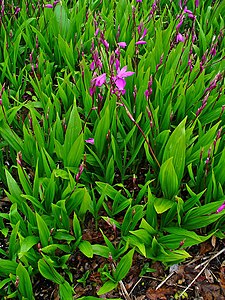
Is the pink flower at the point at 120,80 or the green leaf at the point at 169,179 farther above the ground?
the pink flower at the point at 120,80

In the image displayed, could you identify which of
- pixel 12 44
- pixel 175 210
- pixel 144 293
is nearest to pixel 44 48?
pixel 12 44

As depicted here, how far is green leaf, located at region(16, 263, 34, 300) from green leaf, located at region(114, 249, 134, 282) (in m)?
0.37

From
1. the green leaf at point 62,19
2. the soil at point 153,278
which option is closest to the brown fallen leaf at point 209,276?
the soil at point 153,278

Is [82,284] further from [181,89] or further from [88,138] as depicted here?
[181,89]

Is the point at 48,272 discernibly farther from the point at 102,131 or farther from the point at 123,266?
the point at 102,131

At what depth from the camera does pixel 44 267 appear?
166cm

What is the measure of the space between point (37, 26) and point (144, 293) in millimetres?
2003

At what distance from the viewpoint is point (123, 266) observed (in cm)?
169

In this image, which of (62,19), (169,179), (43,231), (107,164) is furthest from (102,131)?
(62,19)

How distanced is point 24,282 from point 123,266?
410 millimetres

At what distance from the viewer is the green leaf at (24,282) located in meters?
1.57

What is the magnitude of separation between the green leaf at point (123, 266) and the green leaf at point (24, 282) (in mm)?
366

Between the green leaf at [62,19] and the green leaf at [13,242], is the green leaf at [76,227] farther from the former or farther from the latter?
the green leaf at [62,19]

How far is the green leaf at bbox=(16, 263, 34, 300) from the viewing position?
1575 millimetres
